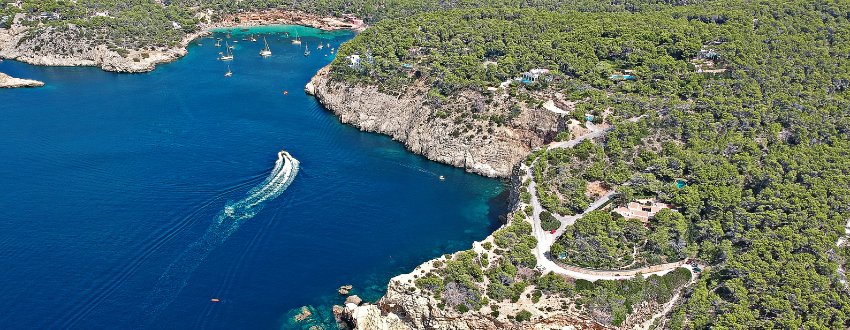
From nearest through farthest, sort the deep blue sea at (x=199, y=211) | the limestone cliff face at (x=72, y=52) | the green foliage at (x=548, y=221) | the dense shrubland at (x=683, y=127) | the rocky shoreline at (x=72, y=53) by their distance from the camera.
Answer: the dense shrubland at (x=683, y=127), the deep blue sea at (x=199, y=211), the green foliage at (x=548, y=221), the rocky shoreline at (x=72, y=53), the limestone cliff face at (x=72, y=52)

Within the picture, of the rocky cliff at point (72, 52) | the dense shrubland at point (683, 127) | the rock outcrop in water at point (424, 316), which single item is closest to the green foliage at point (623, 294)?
the dense shrubland at point (683, 127)

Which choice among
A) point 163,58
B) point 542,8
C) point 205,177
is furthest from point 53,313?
point 542,8

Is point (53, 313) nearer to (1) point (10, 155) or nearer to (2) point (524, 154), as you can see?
(1) point (10, 155)

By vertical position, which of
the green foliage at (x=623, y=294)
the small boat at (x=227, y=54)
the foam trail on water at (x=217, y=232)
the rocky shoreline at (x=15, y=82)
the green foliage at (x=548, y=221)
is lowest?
the green foliage at (x=623, y=294)

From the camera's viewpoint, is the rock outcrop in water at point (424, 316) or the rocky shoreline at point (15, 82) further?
the rocky shoreline at point (15, 82)

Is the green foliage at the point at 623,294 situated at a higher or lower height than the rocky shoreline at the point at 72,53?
lower

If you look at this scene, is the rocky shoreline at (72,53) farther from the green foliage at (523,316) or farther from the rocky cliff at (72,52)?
the green foliage at (523,316)

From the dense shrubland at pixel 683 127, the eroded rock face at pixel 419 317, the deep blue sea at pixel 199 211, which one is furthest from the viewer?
the deep blue sea at pixel 199 211
